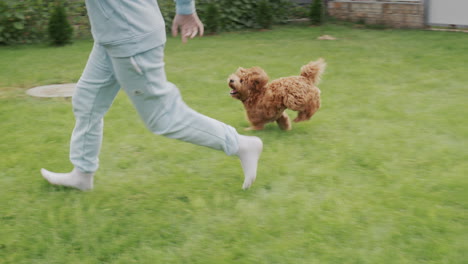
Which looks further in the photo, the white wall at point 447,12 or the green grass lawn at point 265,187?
the white wall at point 447,12

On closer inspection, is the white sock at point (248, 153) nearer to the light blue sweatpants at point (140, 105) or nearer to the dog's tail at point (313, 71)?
the light blue sweatpants at point (140, 105)

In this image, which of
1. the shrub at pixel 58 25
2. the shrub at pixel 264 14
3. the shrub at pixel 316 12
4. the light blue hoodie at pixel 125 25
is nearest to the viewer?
the light blue hoodie at pixel 125 25

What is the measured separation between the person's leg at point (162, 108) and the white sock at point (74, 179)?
702 millimetres

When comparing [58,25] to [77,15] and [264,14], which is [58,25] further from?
[264,14]

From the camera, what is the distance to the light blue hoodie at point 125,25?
245cm

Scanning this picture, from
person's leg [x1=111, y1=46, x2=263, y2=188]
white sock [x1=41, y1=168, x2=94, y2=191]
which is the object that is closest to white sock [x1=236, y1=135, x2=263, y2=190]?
person's leg [x1=111, y1=46, x2=263, y2=188]

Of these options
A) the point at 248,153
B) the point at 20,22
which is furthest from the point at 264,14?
the point at 248,153

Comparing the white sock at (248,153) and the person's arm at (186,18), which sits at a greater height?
the person's arm at (186,18)

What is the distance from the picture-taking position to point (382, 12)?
1150 centimetres

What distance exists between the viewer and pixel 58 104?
18.0 ft

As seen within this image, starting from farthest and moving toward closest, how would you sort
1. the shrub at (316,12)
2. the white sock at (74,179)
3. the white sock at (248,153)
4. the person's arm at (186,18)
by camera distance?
1. the shrub at (316,12)
2. the white sock at (74,179)
3. the white sock at (248,153)
4. the person's arm at (186,18)

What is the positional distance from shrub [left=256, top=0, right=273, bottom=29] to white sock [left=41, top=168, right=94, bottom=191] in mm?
8902

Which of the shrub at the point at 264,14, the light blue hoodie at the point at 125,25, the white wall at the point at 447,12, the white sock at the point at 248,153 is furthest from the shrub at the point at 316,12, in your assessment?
the light blue hoodie at the point at 125,25

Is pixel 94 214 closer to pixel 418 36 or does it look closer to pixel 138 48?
pixel 138 48
